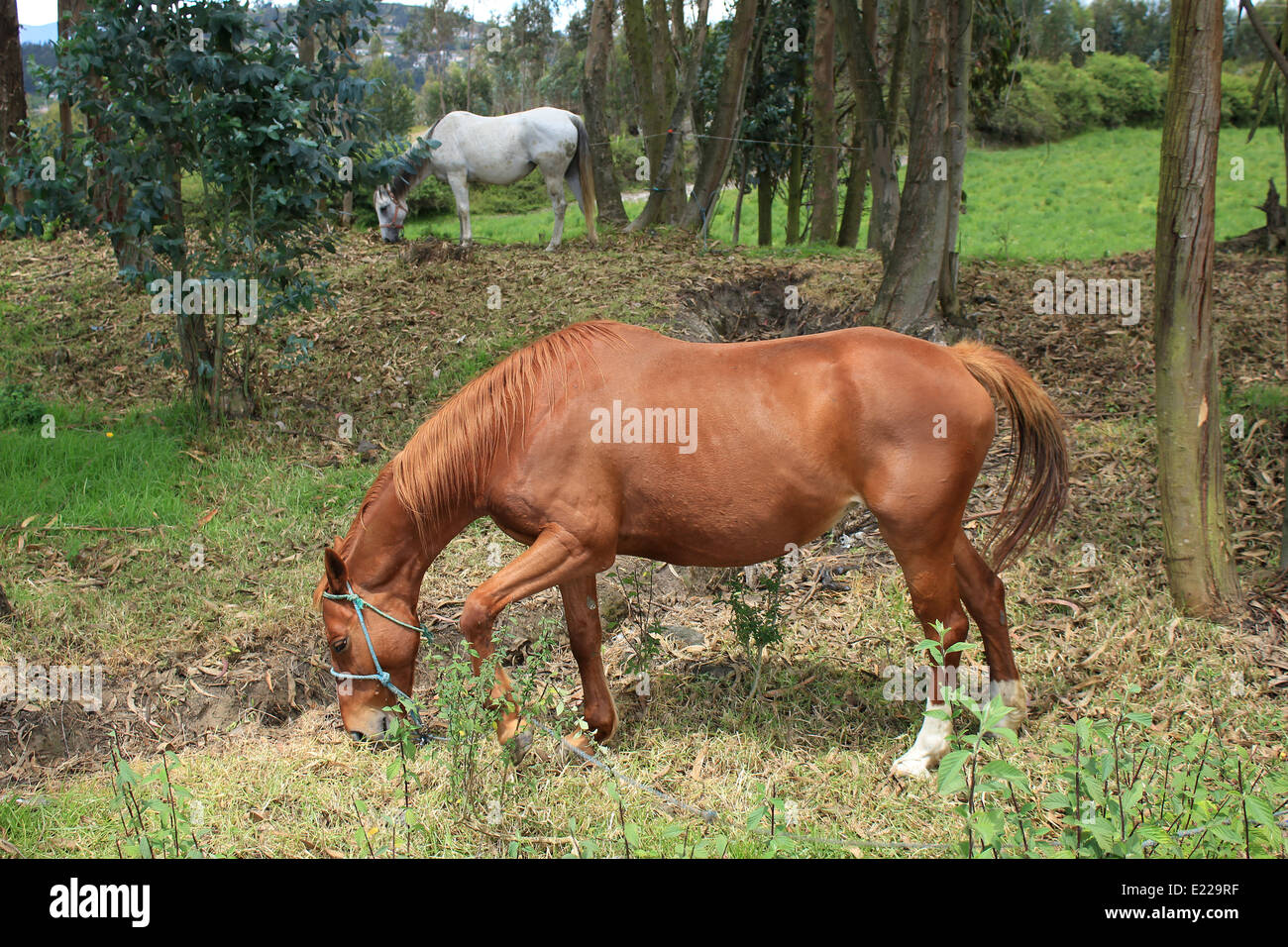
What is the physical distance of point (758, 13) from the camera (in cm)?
1675

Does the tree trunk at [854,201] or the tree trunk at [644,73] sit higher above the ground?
the tree trunk at [644,73]

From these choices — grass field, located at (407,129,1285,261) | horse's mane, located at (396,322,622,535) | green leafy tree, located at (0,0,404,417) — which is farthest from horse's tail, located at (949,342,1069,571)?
grass field, located at (407,129,1285,261)

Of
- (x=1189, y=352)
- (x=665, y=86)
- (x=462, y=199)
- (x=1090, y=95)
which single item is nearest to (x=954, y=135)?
(x=1189, y=352)

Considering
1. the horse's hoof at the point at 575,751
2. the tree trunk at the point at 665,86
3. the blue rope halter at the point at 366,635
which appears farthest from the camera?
the tree trunk at the point at 665,86

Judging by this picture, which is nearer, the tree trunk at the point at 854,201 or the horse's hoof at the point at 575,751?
the horse's hoof at the point at 575,751

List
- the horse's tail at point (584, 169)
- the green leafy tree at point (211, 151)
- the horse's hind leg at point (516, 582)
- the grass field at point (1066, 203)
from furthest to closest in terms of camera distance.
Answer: the grass field at point (1066, 203)
the horse's tail at point (584, 169)
the green leafy tree at point (211, 151)
the horse's hind leg at point (516, 582)

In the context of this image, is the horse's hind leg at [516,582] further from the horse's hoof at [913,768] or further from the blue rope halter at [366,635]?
the horse's hoof at [913,768]

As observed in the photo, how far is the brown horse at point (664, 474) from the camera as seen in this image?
4.13 metres

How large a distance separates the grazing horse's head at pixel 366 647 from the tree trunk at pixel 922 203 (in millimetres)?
5351

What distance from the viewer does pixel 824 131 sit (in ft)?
44.5

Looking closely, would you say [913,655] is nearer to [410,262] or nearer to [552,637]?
[552,637]

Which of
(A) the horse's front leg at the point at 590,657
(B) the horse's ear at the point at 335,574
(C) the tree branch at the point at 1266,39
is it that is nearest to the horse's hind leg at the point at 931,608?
(A) the horse's front leg at the point at 590,657

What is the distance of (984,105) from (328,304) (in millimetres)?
10132

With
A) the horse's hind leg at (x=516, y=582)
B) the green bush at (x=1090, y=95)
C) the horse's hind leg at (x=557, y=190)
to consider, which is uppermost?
the green bush at (x=1090, y=95)
